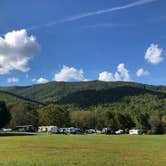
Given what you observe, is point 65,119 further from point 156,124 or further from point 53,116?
point 156,124

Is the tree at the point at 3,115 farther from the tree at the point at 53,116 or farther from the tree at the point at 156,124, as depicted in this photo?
the tree at the point at 156,124

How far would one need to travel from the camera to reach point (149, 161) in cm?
3058

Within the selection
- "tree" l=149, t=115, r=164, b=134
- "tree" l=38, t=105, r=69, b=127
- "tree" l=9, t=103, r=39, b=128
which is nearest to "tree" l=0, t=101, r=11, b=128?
"tree" l=38, t=105, r=69, b=127

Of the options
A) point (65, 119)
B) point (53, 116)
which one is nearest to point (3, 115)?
point (53, 116)

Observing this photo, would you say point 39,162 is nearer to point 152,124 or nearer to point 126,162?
point 126,162

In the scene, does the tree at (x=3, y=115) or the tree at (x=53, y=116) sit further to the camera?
the tree at (x=53, y=116)

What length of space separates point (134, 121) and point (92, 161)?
17185cm

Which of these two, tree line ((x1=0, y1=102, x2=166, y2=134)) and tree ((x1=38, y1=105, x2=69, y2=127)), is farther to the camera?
tree line ((x1=0, y1=102, x2=166, y2=134))

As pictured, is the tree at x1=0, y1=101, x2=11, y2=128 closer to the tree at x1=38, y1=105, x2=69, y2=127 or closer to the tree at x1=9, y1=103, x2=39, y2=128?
the tree at x1=38, y1=105, x2=69, y2=127

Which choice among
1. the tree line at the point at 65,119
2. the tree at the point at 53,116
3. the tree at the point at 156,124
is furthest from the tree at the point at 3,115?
the tree at the point at 156,124

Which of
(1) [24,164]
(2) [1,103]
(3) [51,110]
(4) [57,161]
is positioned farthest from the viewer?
(3) [51,110]

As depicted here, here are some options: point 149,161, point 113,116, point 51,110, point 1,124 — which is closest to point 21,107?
point 51,110

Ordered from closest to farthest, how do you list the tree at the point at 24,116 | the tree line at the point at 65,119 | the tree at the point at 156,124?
the tree line at the point at 65,119
the tree at the point at 24,116
the tree at the point at 156,124

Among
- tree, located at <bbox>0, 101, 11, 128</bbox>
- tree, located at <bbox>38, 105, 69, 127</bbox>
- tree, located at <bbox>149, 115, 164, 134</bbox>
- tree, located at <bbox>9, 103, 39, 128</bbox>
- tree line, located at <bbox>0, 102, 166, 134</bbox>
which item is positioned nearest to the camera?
tree, located at <bbox>0, 101, 11, 128</bbox>
